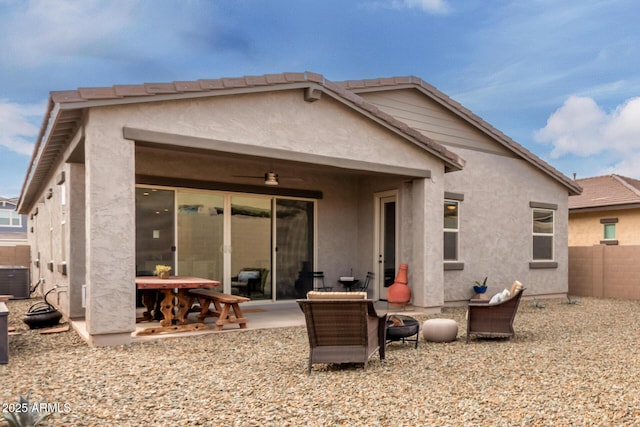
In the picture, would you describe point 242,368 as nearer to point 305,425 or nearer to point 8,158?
point 305,425

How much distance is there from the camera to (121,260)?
6.57m

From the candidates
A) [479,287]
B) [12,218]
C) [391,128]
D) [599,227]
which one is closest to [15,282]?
[391,128]

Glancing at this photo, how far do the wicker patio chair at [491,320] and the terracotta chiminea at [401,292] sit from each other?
111 inches

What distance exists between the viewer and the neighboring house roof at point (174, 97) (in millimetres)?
6307

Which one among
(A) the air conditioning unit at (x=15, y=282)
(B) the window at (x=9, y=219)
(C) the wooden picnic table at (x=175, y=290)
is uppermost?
(B) the window at (x=9, y=219)

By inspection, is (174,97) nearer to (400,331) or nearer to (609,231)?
(400,331)

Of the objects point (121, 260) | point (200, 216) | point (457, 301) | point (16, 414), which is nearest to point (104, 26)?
point (200, 216)

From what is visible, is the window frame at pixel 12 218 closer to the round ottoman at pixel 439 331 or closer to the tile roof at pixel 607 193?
the tile roof at pixel 607 193

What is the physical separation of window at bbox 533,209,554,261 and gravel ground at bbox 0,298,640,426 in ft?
20.8

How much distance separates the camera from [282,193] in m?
11.0

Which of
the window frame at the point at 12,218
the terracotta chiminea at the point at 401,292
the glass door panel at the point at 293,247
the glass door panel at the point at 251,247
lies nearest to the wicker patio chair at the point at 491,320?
the terracotta chiminea at the point at 401,292

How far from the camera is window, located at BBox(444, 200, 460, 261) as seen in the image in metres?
11.6

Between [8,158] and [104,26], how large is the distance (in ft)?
138

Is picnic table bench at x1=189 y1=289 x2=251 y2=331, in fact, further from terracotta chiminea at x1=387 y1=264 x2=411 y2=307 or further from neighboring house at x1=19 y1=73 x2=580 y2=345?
terracotta chiminea at x1=387 y1=264 x2=411 y2=307
